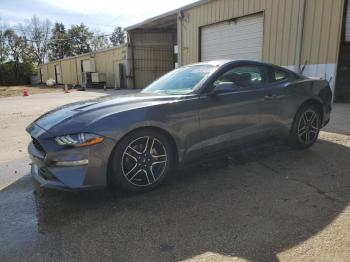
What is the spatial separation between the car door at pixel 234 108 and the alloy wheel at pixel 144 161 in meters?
0.58

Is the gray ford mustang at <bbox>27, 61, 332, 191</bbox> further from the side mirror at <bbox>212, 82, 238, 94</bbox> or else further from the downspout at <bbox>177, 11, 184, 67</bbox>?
the downspout at <bbox>177, 11, 184, 67</bbox>

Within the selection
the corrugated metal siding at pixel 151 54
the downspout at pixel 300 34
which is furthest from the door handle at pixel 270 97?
the corrugated metal siding at pixel 151 54

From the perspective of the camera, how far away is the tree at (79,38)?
6444 cm

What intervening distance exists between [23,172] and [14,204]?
115 cm

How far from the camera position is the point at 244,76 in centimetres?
427

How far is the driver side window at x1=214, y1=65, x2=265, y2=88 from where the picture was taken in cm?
409

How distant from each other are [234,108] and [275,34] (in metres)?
8.62

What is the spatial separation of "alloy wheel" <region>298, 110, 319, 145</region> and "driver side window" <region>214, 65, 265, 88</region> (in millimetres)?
960

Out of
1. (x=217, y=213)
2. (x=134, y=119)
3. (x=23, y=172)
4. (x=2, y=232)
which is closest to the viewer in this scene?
(x=2, y=232)

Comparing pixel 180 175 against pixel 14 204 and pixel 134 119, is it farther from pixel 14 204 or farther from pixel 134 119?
pixel 14 204

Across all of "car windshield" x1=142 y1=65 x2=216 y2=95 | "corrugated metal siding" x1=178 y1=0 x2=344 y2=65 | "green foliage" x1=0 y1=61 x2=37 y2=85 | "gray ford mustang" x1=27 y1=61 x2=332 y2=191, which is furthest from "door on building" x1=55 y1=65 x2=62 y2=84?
"gray ford mustang" x1=27 y1=61 x2=332 y2=191

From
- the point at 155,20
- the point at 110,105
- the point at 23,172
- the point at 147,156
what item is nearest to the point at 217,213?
the point at 147,156

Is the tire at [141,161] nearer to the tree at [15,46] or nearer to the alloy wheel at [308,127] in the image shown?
the alloy wheel at [308,127]

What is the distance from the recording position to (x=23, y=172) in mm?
4355
